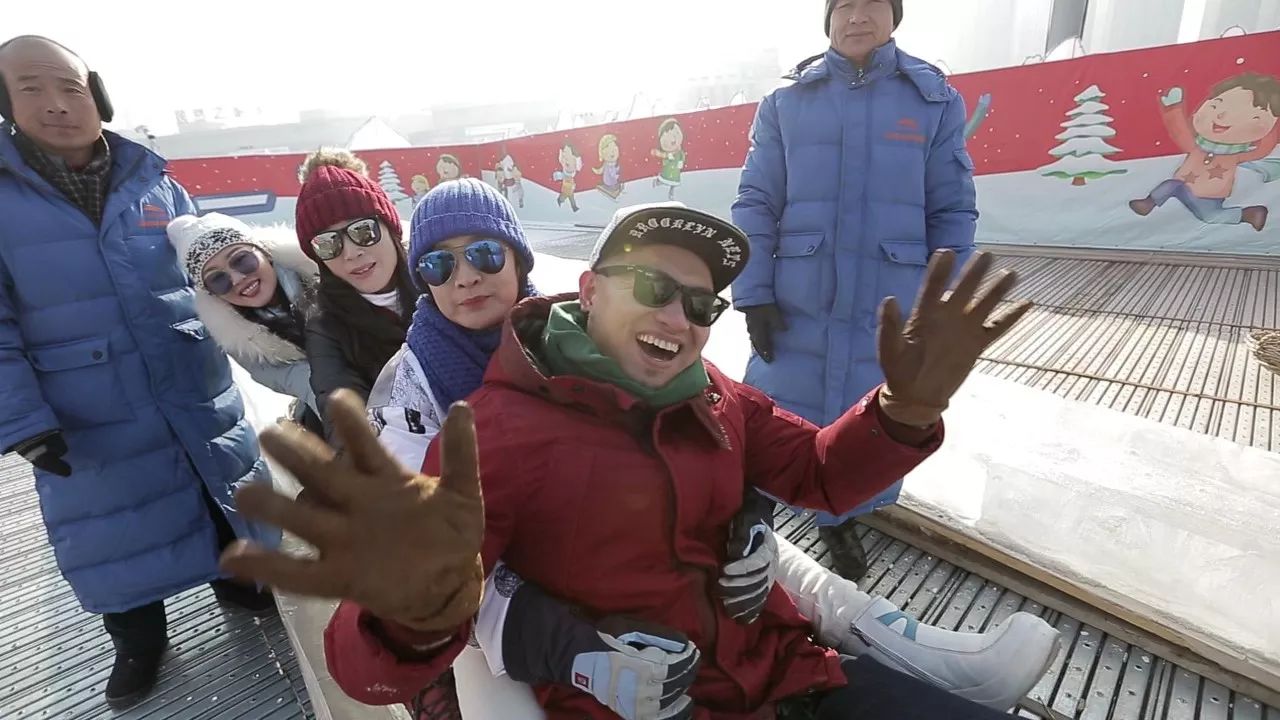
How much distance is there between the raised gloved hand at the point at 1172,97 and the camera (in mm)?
5570

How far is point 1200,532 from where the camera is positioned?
1912 mm

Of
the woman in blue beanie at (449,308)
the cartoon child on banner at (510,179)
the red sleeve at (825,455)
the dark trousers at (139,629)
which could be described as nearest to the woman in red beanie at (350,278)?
the woman in blue beanie at (449,308)

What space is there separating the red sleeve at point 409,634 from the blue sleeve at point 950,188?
5.34 feet

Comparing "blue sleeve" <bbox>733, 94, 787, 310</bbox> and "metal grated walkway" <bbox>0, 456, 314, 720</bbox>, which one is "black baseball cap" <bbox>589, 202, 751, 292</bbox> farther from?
"metal grated walkway" <bbox>0, 456, 314, 720</bbox>

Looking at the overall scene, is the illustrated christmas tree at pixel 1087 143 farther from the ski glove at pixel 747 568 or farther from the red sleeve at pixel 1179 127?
the ski glove at pixel 747 568

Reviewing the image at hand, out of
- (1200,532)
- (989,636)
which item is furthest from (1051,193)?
(989,636)

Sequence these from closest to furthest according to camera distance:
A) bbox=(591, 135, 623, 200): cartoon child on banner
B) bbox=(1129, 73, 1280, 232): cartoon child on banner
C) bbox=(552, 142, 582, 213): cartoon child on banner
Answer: bbox=(1129, 73, 1280, 232): cartoon child on banner, bbox=(591, 135, 623, 200): cartoon child on banner, bbox=(552, 142, 582, 213): cartoon child on banner

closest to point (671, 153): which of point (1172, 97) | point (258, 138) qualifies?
point (1172, 97)

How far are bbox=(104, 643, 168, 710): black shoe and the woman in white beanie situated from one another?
0.88 metres

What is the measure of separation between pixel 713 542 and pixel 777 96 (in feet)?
5.14

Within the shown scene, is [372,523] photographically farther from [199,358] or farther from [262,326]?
[199,358]

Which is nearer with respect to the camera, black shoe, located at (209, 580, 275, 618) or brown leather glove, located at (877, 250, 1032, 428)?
brown leather glove, located at (877, 250, 1032, 428)

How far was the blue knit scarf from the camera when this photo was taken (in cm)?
136

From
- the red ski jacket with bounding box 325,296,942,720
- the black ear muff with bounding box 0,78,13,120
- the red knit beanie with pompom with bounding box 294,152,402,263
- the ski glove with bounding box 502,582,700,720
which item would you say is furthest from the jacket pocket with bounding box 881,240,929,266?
the black ear muff with bounding box 0,78,13,120
